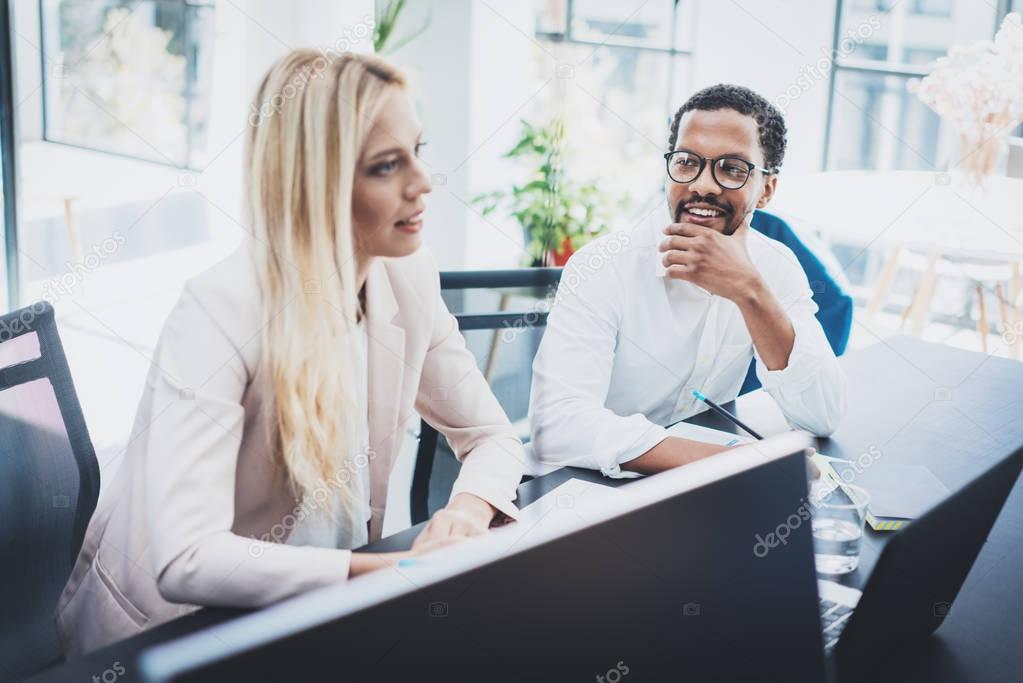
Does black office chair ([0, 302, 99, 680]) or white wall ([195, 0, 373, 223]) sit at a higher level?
white wall ([195, 0, 373, 223])

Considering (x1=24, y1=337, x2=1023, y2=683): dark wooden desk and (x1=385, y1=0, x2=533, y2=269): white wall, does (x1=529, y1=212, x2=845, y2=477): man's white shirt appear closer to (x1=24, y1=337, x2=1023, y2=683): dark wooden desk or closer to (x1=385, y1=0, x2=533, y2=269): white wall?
(x1=24, y1=337, x2=1023, y2=683): dark wooden desk

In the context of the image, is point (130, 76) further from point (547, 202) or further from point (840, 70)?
point (840, 70)

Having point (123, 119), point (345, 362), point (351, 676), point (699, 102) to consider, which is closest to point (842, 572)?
point (345, 362)

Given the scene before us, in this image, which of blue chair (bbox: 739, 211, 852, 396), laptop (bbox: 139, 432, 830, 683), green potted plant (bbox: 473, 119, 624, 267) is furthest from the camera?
green potted plant (bbox: 473, 119, 624, 267)

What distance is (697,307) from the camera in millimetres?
1865

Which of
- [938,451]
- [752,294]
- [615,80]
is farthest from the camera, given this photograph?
[615,80]

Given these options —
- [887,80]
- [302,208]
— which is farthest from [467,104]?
[302,208]

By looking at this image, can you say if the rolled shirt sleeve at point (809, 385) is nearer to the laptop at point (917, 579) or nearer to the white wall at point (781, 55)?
the laptop at point (917, 579)

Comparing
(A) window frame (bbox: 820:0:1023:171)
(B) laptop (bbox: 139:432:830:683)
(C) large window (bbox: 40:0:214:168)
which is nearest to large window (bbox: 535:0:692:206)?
(A) window frame (bbox: 820:0:1023:171)

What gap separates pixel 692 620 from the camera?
0.64 meters

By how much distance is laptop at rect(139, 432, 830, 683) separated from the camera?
43 cm

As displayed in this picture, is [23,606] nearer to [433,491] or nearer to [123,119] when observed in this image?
[433,491]

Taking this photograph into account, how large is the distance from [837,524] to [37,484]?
1085 millimetres

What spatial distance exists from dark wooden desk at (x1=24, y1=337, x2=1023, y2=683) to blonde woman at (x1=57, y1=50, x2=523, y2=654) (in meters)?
0.09
